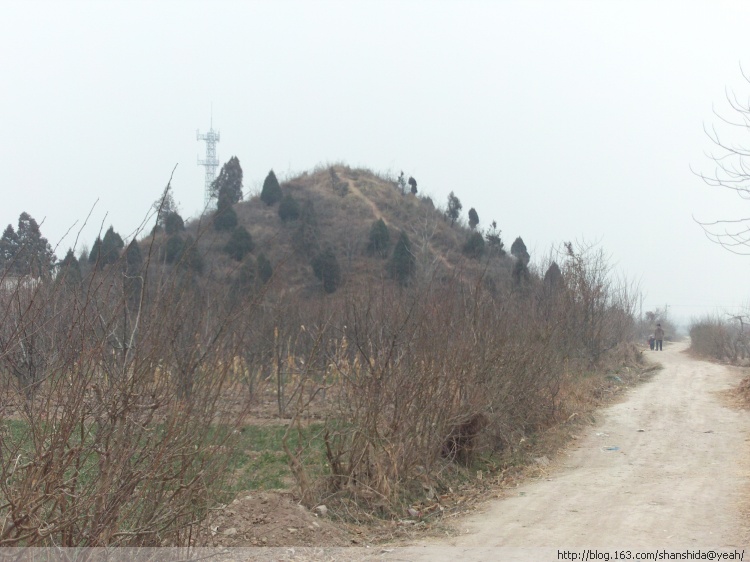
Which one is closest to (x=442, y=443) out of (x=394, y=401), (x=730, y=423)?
(x=394, y=401)

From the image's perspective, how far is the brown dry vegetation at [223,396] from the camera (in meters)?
3.72

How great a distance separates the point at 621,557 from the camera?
231 inches

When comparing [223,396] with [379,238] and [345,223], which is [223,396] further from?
[345,223]

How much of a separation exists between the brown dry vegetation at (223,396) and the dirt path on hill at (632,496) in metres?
0.90

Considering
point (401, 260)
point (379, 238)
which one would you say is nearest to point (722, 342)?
point (401, 260)

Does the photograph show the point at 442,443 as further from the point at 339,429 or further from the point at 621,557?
the point at 621,557

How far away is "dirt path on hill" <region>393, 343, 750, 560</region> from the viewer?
645cm

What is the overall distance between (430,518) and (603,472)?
10.6ft

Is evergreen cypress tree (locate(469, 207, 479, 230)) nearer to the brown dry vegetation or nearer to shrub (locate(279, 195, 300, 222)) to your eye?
shrub (locate(279, 195, 300, 222))

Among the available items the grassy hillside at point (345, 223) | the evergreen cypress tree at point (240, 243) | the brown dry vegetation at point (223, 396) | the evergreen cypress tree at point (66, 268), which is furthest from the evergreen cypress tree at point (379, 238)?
the evergreen cypress tree at point (66, 268)

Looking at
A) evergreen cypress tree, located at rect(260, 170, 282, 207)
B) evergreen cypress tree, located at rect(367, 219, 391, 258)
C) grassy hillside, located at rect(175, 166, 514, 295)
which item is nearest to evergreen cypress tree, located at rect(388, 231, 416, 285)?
grassy hillside, located at rect(175, 166, 514, 295)

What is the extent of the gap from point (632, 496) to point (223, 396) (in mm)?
5284

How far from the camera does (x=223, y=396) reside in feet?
16.4

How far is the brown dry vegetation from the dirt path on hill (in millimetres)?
901
